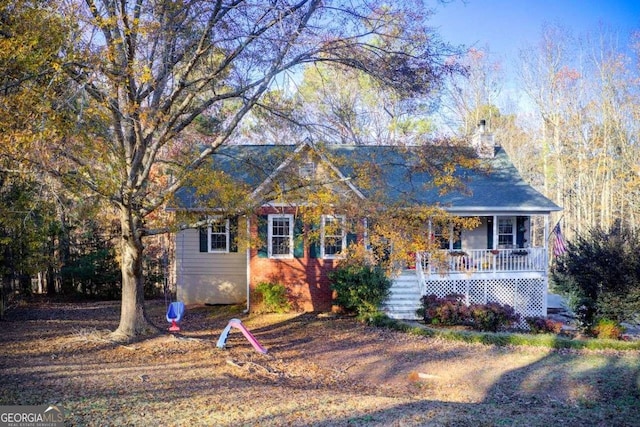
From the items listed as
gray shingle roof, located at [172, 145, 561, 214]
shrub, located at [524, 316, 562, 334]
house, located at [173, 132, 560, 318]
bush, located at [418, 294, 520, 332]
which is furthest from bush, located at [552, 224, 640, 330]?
gray shingle roof, located at [172, 145, 561, 214]

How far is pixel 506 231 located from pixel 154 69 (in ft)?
44.8

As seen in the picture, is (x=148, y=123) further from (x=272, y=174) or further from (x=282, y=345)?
(x=282, y=345)

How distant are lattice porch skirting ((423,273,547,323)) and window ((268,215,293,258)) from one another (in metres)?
4.76

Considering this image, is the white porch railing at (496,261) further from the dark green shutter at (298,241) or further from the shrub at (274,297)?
the shrub at (274,297)

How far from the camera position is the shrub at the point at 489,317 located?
14.4 m

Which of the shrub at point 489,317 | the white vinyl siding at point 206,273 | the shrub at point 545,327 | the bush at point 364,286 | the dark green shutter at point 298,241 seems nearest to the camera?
the shrub at point 489,317

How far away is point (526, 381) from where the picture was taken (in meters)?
9.77

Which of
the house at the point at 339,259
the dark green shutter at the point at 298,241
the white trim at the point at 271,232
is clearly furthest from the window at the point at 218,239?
the dark green shutter at the point at 298,241

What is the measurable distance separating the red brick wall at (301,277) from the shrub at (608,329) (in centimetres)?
765

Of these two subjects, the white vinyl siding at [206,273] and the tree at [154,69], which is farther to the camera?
the white vinyl siding at [206,273]

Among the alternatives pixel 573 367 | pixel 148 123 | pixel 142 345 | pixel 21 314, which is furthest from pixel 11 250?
pixel 573 367

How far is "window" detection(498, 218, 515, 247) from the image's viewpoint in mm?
18781

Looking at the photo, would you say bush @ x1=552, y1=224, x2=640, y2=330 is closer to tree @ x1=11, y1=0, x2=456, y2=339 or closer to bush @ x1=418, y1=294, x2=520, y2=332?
bush @ x1=418, y1=294, x2=520, y2=332

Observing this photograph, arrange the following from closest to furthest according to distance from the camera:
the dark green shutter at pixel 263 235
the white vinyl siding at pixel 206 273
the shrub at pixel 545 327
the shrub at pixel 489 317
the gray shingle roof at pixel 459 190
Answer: the shrub at pixel 489 317
the shrub at pixel 545 327
the gray shingle roof at pixel 459 190
the dark green shutter at pixel 263 235
the white vinyl siding at pixel 206 273
